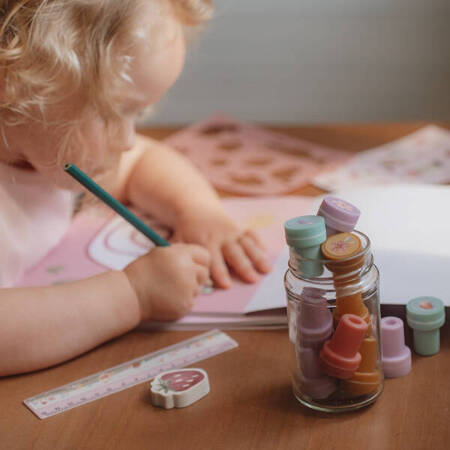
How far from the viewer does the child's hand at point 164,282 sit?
2.17 feet

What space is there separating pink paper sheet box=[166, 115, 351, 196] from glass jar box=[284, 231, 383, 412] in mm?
387

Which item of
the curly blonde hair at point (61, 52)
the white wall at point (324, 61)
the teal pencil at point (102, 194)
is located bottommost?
the white wall at point (324, 61)

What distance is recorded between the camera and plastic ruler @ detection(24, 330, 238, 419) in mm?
581

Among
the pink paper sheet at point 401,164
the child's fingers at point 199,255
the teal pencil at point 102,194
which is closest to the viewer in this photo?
the teal pencil at point 102,194

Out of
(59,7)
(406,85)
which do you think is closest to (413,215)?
(59,7)

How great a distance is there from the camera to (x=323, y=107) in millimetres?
1561

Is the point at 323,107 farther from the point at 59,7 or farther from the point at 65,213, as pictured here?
the point at 59,7

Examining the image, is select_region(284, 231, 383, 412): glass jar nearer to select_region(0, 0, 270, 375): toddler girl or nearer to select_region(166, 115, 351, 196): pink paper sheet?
select_region(0, 0, 270, 375): toddler girl

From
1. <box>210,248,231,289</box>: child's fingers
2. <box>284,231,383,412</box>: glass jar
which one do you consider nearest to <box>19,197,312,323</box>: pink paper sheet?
<box>210,248,231,289</box>: child's fingers

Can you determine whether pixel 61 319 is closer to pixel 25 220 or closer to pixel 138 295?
pixel 138 295

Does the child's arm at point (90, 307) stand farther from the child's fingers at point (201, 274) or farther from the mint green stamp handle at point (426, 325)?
the mint green stamp handle at point (426, 325)

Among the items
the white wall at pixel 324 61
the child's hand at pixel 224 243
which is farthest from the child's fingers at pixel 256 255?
the white wall at pixel 324 61

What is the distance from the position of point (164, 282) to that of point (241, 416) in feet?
0.52

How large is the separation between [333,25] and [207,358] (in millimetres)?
1029
